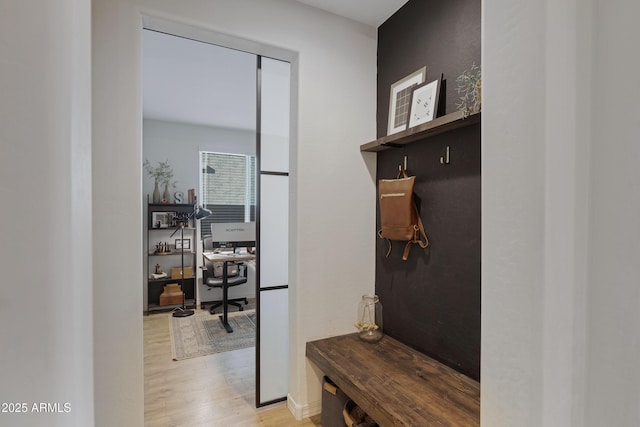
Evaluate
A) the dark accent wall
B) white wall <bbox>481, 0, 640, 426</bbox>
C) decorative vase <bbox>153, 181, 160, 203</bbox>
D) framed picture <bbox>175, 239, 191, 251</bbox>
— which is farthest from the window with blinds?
white wall <bbox>481, 0, 640, 426</bbox>

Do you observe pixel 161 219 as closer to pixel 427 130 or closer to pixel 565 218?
pixel 427 130

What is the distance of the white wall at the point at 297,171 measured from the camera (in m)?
1.53

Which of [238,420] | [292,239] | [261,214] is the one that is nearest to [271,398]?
[238,420]

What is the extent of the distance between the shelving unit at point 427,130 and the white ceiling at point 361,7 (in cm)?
95

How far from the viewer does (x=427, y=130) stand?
1.71 metres

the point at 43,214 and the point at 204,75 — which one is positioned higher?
the point at 204,75

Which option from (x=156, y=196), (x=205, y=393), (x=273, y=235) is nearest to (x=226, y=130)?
(x=156, y=196)

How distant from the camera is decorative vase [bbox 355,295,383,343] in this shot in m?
2.19

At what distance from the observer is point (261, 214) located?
7.41ft

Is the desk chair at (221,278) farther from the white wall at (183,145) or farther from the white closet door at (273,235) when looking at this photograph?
the white closet door at (273,235)

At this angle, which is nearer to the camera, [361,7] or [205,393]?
[361,7]

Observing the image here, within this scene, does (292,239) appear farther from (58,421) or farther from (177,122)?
(177,122)

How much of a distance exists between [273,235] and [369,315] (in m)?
0.96

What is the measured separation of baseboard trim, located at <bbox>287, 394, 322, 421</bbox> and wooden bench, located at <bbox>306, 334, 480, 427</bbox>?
38 cm
